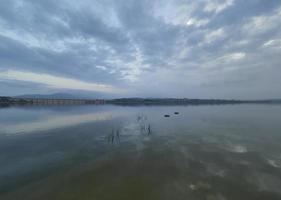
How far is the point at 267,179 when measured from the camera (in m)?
9.62

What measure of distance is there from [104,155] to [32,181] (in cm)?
538

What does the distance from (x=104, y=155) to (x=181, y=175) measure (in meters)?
6.52

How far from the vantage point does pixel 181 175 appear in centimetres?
1012

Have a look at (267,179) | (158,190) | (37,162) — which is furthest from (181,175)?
(37,162)

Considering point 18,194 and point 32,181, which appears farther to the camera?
point 32,181

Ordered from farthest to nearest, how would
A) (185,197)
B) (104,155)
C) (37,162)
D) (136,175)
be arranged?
1. (104,155)
2. (37,162)
3. (136,175)
4. (185,197)

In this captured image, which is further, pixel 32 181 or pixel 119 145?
pixel 119 145

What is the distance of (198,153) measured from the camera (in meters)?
14.4

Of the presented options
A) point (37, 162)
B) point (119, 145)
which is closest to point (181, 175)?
point (119, 145)

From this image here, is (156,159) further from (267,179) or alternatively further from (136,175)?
(267,179)

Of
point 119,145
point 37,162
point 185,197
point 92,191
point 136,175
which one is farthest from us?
point 119,145

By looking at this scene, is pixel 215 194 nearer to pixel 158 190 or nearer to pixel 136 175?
pixel 158 190

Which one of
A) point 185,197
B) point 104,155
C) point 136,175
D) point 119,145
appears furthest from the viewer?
point 119,145

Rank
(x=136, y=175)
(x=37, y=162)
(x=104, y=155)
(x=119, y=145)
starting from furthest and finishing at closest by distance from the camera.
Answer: (x=119, y=145)
(x=104, y=155)
(x=37, y=162)
(x=136, y=175)
